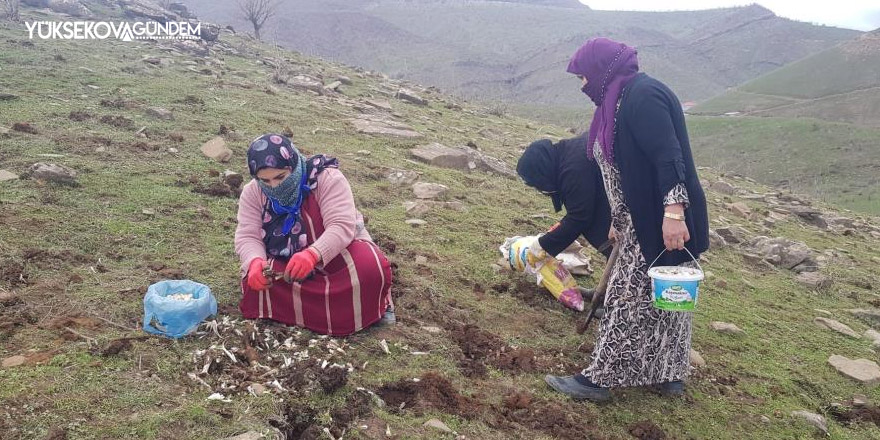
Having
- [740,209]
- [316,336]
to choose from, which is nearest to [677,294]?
[316,336]

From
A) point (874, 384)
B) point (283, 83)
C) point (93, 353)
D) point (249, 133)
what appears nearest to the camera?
point (93, 353)

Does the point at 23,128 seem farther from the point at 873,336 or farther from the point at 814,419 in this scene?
the point at 873,336

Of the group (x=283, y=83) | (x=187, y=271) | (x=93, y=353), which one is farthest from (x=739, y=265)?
(x=283, y=83)

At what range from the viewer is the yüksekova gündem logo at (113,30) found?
1449cm

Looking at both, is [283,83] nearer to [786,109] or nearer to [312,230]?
[312,230]

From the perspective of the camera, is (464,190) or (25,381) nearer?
(25,381)

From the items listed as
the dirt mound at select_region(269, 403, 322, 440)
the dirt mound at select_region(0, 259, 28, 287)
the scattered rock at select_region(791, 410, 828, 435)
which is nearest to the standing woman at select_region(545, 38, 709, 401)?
the scattered rock at select_region(791, 410, 828, 435)

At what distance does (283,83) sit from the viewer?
1236 cm

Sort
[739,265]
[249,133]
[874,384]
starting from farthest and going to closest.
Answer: [249,133] → [739,265] → [874,384]

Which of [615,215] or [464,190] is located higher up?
[615,215]

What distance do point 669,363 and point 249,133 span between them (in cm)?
628

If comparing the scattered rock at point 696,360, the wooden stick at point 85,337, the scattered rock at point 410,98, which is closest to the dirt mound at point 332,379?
the wooden stick at point 85,337

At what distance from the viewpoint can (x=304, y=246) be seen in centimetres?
347

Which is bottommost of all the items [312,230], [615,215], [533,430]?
[533,430]
